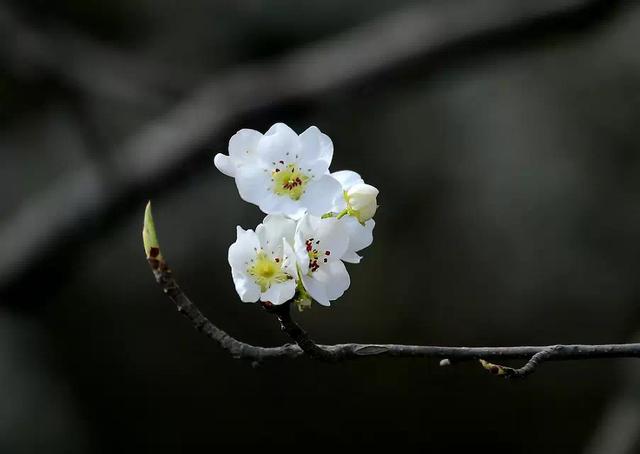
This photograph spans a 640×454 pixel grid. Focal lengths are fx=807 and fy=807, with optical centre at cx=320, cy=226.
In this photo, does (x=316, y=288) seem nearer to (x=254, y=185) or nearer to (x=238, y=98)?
(x=254, y=185)

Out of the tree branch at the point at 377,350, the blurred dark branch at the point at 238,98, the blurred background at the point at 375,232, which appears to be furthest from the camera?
the blurred background at the point at 375,232

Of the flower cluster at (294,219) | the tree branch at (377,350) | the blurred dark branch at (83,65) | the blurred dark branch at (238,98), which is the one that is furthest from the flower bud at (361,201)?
the blurred dark branch at (83,65)

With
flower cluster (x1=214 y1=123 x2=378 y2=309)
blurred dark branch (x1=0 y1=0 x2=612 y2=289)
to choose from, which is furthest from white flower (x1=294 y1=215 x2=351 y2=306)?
blurred dark branch (x1=0 y1=0 x2=612 y2=289)

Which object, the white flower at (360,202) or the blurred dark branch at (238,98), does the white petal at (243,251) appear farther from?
the blurred dark branch at (238,98)

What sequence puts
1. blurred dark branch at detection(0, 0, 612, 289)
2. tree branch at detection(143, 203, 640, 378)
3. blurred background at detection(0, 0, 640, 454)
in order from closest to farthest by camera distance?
tree branch at detection(143, 203, 640, 378) < blurred dark branch at detection(0, 0, 612, 289) < blurred background at detection(0, 0, 640, 454)

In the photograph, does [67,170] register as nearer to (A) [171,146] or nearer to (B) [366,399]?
(A) [171,146]

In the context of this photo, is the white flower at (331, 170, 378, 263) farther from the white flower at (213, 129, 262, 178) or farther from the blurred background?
the blurred background

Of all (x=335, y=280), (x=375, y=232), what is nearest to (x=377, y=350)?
(x=335, y=280)

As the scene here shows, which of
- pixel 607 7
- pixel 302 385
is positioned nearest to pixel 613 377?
pixel 302 385
